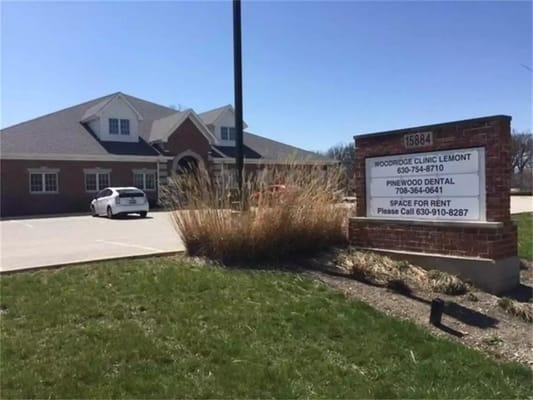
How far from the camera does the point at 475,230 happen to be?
737 cm

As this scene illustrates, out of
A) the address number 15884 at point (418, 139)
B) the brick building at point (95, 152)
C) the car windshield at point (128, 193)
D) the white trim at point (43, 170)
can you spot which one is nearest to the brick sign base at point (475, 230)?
the address number 15884 at point (418, 139)

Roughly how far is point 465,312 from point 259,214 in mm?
3371

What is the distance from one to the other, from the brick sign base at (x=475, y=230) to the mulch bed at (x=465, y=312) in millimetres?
354

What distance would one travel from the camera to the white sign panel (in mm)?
7426

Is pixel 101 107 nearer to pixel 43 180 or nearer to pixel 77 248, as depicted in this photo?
pixel 43 180

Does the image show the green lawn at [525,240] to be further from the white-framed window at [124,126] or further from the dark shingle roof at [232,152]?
the white-framed window at [124,126]

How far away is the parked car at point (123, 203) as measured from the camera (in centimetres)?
2492

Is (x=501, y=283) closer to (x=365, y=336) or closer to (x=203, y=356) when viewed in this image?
(x=365, y=336)

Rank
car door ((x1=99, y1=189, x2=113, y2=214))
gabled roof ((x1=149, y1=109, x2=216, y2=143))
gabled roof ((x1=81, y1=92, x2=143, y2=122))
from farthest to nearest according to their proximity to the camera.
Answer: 1. gabled roof ((x1=149, y1=109, x2=216, y2=143))
2. gabled roof ((x1=81, y1=92, x2=143, y2=122))
3. car door ((x1=99, y1=189, x2=113, y2=214))

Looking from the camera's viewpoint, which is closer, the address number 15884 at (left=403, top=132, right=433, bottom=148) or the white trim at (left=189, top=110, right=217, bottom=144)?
the address number 15884 at (left=403, top=132, right=433, bottom=148)

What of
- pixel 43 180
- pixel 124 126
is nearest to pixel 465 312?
pixel 43 180

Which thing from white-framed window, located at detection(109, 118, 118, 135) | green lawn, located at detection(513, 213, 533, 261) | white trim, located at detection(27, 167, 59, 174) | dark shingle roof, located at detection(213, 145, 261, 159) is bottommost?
green lawn, located at detection(513, 213, 533, 261)

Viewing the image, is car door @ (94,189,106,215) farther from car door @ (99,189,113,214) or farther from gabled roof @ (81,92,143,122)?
gabled roof @ (81,92,143,122)

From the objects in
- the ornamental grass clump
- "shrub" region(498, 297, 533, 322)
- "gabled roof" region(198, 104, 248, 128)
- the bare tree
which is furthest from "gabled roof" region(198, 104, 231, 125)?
the bare tree
